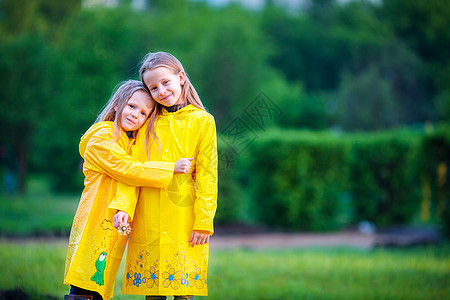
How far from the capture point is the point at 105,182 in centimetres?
300

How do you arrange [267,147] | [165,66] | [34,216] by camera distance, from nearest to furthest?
[165,66] < [34,216] < [267,147]

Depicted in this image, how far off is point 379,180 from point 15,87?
31.3ft

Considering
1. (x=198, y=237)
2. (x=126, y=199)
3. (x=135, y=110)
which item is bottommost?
(x=198, y=237)

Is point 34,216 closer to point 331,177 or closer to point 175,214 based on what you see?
point 331,177

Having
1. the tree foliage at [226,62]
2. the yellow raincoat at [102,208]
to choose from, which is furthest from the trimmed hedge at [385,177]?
the yellow raincoat at [102,208]

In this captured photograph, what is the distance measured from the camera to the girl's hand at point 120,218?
2.79 metres

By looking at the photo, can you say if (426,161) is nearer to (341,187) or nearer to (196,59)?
(341,187)

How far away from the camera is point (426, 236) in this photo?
31.4ft

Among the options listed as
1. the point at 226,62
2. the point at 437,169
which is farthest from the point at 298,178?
the point at 226,62

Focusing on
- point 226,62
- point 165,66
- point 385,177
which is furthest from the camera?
Answer: point 226,62

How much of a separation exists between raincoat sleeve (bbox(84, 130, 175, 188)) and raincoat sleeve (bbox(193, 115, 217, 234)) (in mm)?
189

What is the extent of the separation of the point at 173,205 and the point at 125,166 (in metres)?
0.38

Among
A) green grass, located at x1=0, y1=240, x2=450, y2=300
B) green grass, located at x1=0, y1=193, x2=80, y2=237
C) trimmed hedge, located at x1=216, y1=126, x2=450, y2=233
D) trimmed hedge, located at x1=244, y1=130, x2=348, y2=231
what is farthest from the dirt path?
green grass, located at x1=0, y1=193, x2=80, y2=237

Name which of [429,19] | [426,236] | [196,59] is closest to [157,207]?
[426,236]
